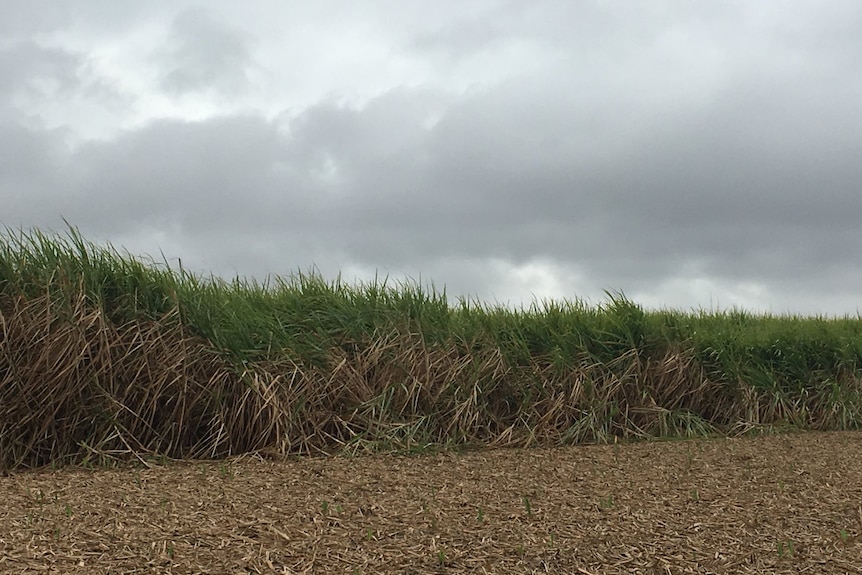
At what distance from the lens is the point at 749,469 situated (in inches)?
167

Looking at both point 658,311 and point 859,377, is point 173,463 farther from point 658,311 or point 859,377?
point 859,377

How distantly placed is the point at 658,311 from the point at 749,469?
2961 mm

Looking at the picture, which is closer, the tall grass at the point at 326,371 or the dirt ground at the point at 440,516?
the dirt ground at the point at 440,516

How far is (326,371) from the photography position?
5.02 meters

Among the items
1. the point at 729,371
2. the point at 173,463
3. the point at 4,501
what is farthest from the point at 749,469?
the point at 4,501

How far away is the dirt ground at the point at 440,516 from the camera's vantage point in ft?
8.93

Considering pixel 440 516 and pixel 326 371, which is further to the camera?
pixel 326 371

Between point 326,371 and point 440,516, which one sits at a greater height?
point 326,371

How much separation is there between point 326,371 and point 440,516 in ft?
6.61

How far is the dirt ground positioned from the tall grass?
38 cm

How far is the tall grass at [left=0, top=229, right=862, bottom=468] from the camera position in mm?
4633

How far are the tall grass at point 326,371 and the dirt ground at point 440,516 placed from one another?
0.38m

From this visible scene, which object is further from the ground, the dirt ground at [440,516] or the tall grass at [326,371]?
the tall grass at [326,371]

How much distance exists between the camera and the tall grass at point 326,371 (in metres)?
4.63
